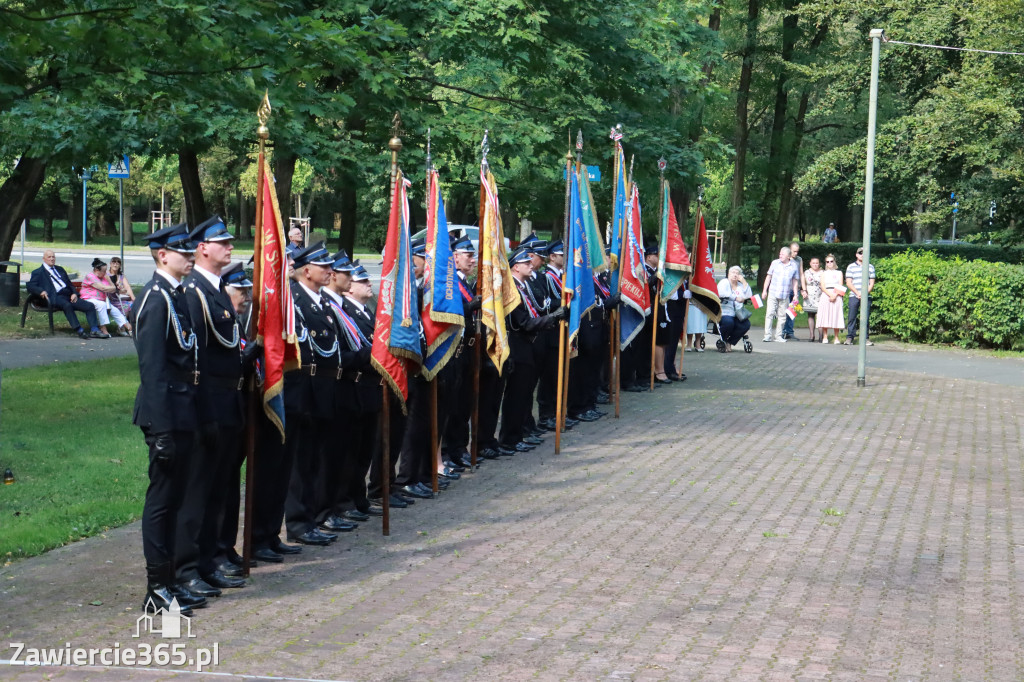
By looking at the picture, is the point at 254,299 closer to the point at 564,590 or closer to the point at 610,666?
the point at 564,590

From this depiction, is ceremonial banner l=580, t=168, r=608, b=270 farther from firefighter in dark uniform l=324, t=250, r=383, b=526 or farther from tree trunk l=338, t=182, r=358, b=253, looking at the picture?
tree trunk l=338, t=182, r=358, b=253

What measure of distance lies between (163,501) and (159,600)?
1.75 feet

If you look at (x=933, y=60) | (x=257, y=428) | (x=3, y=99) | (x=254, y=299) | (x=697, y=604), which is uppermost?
(x=933, y=60)

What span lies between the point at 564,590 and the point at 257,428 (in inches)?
86.5

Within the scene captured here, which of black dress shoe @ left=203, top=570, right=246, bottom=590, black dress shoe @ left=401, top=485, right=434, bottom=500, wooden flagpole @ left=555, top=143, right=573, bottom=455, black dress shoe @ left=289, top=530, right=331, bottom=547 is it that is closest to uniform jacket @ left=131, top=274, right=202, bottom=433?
black dress shoe @ left=203, top=570, right=246, bottom=590

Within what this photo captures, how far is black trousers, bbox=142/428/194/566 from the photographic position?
689 cm

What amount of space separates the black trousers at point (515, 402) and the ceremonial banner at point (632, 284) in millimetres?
3334

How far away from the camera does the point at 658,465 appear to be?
1197cm

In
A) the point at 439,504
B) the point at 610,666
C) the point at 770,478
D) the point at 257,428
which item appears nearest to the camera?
the point at 610,666

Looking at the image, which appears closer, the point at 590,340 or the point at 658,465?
the point at 658,465

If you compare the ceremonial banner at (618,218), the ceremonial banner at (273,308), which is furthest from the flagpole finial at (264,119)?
the ceremonial banner at (618,218)

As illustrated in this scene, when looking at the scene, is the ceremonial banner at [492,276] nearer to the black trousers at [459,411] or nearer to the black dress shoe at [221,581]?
the black trousers at [459,411]

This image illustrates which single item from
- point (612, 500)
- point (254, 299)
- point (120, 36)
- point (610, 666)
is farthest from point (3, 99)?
point (610, 666)

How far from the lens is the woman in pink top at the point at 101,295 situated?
21406 millimetres
